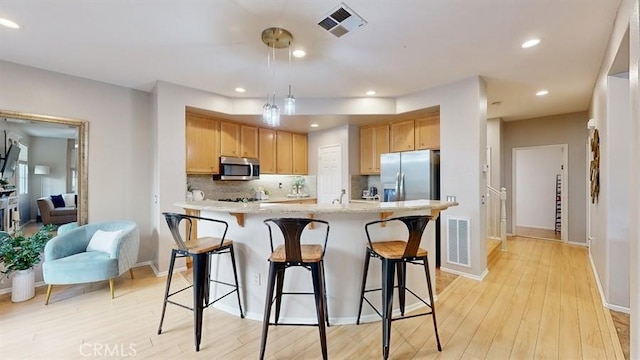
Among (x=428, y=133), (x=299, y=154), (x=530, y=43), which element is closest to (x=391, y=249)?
Answer: (x=530, y=43)

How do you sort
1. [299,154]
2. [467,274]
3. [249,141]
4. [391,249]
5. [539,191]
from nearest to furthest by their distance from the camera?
[391,249], [467,274], [249,141], [299,154], [539,191]

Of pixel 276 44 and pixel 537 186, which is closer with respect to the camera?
pixel 276 44

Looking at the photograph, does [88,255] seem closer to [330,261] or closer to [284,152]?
[330,261]

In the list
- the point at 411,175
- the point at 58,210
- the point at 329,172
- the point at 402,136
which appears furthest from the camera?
the point at 329,172

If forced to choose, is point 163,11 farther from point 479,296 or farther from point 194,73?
point 479,296

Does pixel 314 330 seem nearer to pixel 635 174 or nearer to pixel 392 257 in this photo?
pixel 392 257

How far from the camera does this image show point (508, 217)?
6.29 m

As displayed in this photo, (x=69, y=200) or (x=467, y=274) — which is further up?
(x=69, y=200)

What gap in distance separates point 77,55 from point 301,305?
3.41 metres

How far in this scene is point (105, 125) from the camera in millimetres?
3748

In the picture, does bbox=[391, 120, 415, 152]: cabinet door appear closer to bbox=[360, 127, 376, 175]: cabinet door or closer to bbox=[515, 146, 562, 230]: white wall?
bbox=[360, 127, 376, 175]: cabinet door

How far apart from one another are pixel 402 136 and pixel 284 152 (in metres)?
2.35

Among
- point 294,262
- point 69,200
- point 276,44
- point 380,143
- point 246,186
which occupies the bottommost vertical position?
point 294,262

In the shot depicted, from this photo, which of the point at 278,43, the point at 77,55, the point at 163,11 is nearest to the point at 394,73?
the point at 278,43
